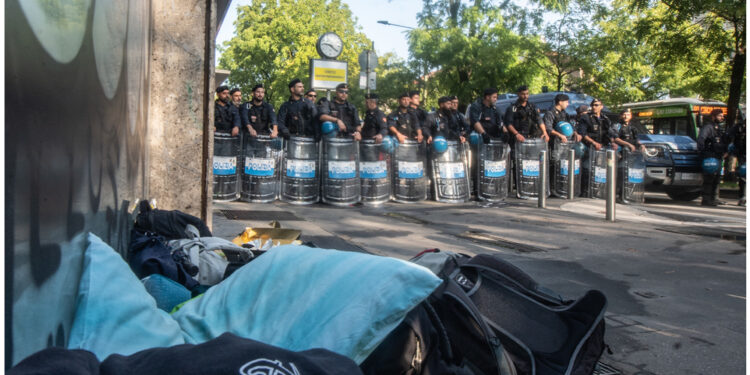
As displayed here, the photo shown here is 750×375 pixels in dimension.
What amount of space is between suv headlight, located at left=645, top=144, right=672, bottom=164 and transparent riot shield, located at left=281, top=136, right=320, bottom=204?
7.94m

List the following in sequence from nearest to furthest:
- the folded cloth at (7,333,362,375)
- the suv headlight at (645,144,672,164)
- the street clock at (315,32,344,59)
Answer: the folded cloth at (7,333,362,375) < the suv headlight at (645,144,672,164) < the street clock at (315,32,344,59)

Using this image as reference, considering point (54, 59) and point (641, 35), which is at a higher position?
point (641, 35)

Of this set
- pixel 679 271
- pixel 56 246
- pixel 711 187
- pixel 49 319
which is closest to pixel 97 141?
pixel 56 246

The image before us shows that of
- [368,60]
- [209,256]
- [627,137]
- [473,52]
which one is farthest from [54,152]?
[473,52]

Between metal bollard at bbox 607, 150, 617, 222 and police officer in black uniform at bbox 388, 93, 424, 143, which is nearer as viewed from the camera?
metal bollard at bbox 607, 150, 617, 222

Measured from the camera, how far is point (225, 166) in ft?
33.6

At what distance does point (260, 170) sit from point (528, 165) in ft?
17.4

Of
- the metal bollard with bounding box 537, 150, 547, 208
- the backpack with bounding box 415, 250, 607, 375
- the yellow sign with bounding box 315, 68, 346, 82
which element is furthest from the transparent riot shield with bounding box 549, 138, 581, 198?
the backpack with bounding box 415, 250, 607, 375

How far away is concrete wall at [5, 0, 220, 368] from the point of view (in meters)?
1.48

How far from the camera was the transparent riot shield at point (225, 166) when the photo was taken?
1016cm

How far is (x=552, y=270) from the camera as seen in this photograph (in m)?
5.81

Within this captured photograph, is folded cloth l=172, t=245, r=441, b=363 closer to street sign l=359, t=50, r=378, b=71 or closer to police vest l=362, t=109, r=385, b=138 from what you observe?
police vest l=362, t=109, r=385, b=138

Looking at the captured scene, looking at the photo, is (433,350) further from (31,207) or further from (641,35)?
(641,35)

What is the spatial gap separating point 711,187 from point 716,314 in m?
10.2
